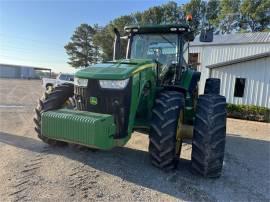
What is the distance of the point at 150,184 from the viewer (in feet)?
12.6

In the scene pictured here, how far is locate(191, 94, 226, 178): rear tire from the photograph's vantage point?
411 centimetres

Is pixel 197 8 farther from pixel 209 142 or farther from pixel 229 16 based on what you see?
pixel 209 142

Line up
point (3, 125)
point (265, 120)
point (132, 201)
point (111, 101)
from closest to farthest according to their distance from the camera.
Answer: point (132, 201) < point (111, 101) < point (3, 125) < point (265, 120)

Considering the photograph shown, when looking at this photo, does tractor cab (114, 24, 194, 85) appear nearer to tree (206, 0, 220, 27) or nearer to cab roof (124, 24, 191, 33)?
cab roof (124, 24, 191, 33)

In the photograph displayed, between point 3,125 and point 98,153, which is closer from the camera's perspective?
point 98,153

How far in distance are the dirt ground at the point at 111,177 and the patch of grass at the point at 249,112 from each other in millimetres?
7317

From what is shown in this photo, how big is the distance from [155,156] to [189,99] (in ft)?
7.72

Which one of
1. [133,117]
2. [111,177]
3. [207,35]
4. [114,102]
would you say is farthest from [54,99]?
[207,35]

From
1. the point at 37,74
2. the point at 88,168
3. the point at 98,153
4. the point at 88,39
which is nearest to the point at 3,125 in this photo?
the point at 98,153

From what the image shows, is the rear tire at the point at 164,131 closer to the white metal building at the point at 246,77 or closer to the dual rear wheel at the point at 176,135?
the dual rear wheel at the point at 176,135

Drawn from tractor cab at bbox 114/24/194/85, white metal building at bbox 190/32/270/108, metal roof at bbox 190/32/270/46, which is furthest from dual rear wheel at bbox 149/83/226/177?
metal roof at bbox 190/32/270/46

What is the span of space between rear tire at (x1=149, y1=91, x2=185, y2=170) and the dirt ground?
0.79ft

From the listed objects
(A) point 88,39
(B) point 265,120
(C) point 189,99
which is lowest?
(B) point 265,120

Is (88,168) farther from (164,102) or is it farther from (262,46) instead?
(262,46)
